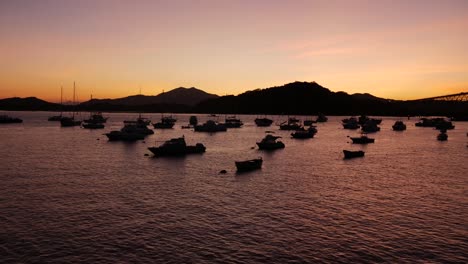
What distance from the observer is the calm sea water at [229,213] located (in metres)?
30.5

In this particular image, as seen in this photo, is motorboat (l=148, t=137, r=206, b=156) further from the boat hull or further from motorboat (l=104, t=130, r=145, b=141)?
motorboat (l=104, t=130, r=145, b=141)

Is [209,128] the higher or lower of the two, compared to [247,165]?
higher

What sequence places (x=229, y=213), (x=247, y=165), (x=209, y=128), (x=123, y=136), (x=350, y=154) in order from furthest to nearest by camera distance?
1. (x=209, y=128)
2. (x=123, y=136)
3. (x=350, y=154)
4. (x=247, y=165)
5. (x=229, y=213)

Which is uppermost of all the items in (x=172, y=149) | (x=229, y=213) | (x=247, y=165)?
(x=172, y=149)

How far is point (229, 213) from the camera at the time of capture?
41.3 metres

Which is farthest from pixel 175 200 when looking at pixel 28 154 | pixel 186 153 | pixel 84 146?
pixel 84 146

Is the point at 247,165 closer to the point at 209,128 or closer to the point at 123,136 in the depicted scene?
the point at 123,136

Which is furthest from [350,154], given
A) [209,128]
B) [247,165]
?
[209,128]

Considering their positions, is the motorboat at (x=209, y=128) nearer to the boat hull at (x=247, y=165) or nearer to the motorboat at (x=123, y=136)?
the motorboat at (x=123, y=136)

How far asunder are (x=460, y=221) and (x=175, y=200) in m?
30.2

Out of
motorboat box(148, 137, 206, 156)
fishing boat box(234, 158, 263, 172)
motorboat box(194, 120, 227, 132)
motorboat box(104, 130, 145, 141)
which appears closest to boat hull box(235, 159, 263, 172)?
fishing boat box(234, 158, 263, 172)

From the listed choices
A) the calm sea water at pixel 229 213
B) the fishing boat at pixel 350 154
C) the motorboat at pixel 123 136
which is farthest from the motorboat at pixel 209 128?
the calm sea water at pixel 229 213

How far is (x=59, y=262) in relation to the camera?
2812 centimetres

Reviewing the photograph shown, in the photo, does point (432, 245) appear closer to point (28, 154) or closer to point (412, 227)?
point (412, 227)
